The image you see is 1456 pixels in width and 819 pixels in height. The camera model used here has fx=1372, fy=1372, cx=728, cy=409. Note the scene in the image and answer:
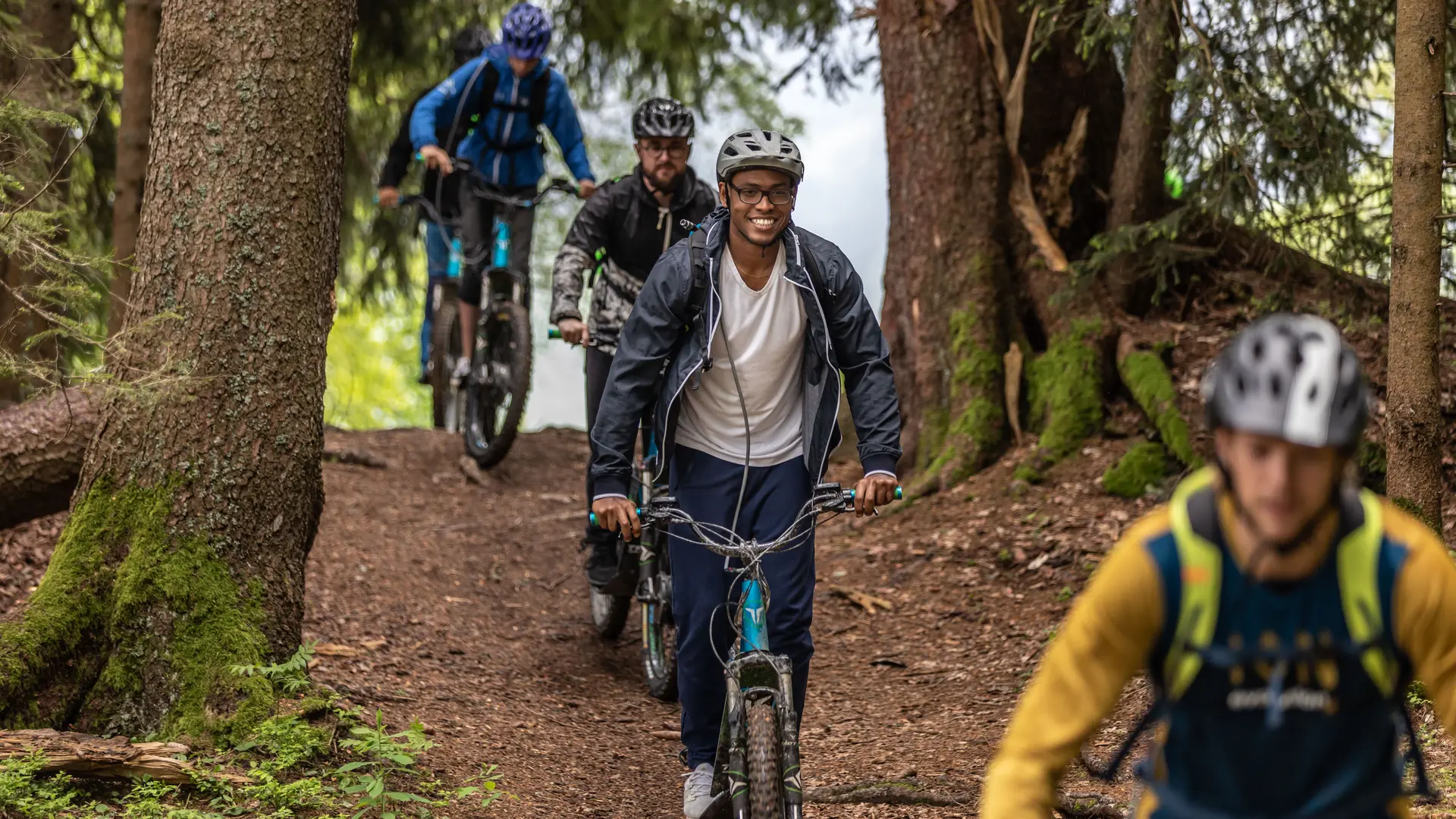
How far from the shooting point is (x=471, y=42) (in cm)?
1132

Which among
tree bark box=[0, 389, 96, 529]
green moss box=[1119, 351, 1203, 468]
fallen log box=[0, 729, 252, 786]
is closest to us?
fallen log box=[0, 729, 252, 786]

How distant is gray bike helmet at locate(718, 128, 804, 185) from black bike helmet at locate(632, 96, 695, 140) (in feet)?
6.36

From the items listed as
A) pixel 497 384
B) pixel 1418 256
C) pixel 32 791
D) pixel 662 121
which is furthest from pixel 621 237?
pixel 32 791

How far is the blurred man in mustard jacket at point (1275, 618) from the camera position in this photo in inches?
79.6

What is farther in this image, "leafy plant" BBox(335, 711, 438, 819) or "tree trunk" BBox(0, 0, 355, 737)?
"tree trunk" BBox(0, 0, 355, 737)

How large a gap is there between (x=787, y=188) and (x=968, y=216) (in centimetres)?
527

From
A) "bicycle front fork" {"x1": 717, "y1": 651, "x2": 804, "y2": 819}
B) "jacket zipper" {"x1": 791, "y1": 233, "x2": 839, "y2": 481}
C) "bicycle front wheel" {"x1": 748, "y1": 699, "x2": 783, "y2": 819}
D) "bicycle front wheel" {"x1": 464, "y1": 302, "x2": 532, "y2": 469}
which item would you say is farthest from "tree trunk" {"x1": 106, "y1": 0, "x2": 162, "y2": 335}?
"bicycle front wheel" {"x1": 748, "y1": 699, "x2": 783, "y2": 819}

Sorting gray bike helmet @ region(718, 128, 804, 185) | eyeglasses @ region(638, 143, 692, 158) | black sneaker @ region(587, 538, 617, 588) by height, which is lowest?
black sneaker @ region(587, 538, 617, 588)

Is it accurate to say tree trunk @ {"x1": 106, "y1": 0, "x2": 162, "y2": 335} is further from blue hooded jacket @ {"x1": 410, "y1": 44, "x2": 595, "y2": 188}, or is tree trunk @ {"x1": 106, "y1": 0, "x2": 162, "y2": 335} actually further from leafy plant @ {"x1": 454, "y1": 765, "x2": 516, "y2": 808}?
leafy plant @ {"x1": 454, "y1": 765, "x2": 516, "y2": 808}

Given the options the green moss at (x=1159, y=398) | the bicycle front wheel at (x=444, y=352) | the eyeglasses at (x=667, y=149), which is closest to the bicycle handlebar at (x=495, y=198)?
the bicycle front wheel at (x=444, y=352)

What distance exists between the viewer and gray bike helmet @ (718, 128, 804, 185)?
14.8 feet

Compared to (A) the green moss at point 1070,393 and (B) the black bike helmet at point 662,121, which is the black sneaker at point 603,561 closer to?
(B) the black bike helmet at point 662,121

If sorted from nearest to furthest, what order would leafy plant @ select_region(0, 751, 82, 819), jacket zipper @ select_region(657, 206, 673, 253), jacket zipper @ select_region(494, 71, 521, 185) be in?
leafy plant @ select_region(0, 751, 82, 819)
jacket zipper @ select_region(657, 206, 673, 253)
jacket zipper @ select_region(494, 71, 521, 185)

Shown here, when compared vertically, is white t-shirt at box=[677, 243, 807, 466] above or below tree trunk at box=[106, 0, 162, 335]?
below
